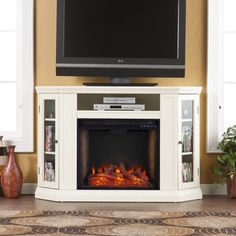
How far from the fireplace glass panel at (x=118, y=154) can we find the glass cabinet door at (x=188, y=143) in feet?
0.66

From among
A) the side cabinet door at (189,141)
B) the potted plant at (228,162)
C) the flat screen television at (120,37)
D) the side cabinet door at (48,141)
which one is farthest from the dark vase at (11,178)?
the potted plant at (228,162)

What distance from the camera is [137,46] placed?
541cm

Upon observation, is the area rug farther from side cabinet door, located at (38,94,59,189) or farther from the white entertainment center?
side cabinet door, located at (38,94,59,189)

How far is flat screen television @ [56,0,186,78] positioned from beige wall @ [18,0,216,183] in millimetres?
294

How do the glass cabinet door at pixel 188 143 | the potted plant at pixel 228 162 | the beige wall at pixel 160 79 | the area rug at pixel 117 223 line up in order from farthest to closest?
the beige wall at pixel 160 79
the potted plant at pixel 228 162
the glass cabinet door at pixel 188 143
the area rug at pixel 117 223

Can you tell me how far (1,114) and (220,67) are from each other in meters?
1.87

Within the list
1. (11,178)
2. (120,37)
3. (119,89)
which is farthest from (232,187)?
(11,178)

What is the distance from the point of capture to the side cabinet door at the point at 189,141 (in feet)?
Result: 17.5

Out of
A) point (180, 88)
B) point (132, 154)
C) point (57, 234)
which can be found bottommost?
point (57, 234)

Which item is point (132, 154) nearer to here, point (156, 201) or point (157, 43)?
point (156, 201)

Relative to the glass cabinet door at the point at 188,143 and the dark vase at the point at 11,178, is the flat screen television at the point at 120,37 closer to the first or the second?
the glass cabinet door at the point at 188,143

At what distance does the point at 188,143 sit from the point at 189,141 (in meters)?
0.02

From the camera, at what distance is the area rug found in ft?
13.1

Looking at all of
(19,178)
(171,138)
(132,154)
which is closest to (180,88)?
(171,138)
